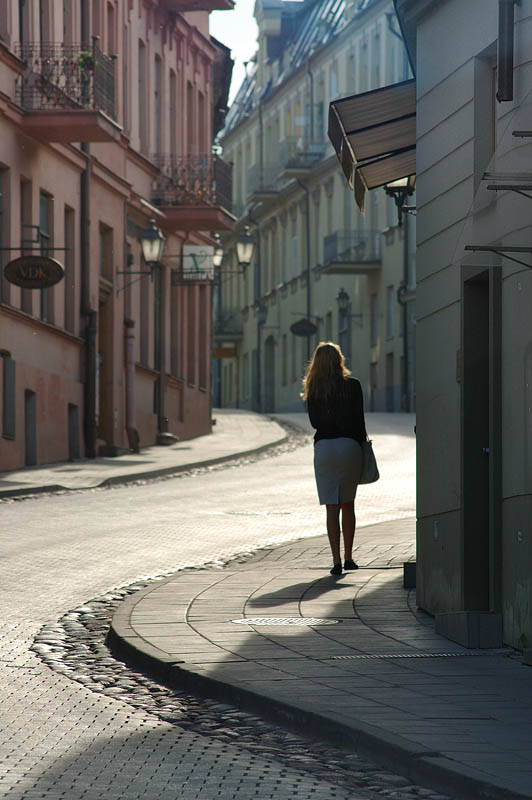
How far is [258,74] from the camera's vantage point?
3150 inches

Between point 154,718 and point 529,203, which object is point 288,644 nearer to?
point 154,718

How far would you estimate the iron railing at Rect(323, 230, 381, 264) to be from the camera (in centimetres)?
5988

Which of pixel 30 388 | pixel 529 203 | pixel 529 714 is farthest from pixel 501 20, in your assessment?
pixel 30 388

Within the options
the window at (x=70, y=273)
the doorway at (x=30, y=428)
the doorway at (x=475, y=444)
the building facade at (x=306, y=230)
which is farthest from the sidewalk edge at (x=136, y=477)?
the building facade at (x=306, y=230)

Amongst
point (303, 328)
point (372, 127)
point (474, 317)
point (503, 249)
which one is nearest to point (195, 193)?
point (372, 127)

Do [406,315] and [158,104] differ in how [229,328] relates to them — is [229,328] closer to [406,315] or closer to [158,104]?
[406,315]

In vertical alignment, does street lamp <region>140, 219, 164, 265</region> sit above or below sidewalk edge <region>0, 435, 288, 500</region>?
above

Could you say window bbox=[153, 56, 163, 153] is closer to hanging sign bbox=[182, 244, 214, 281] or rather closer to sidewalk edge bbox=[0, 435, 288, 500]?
hanging sign bbox=[182, 244, 214, 281]

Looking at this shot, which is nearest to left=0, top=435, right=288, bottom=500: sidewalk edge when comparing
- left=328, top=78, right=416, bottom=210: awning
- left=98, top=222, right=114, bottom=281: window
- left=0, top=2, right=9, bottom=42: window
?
left=98, top=222, right=114, bottom=281: window

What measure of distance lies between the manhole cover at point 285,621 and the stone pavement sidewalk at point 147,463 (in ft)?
38.2

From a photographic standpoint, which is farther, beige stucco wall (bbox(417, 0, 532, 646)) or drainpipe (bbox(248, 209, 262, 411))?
drainpipe (bbox(248, 209, 262, 411))

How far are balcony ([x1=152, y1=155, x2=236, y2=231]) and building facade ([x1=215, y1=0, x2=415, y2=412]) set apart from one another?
54.2 ft

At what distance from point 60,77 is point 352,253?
3316 centimetres

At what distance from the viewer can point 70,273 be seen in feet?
103
